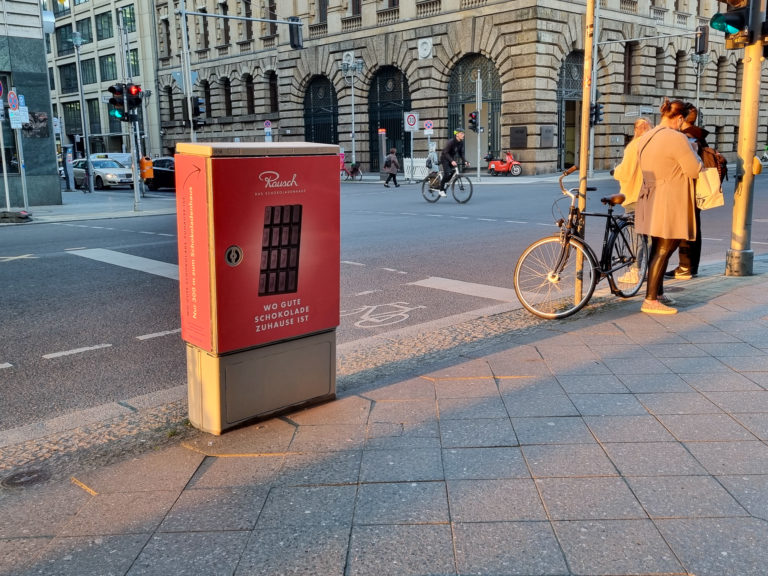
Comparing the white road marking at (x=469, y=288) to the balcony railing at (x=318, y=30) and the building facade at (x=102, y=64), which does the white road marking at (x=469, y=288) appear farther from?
the building facade at (x=102, y=64)

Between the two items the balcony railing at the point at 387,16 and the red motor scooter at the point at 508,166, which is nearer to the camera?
the red motor scooter at the point at 508,166

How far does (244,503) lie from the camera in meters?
3.13

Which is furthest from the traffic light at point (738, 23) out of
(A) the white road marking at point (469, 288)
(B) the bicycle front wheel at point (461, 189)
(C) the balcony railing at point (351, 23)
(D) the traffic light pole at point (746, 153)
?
(C) the balcony railing at point (351, 23)

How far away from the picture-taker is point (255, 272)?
384cm

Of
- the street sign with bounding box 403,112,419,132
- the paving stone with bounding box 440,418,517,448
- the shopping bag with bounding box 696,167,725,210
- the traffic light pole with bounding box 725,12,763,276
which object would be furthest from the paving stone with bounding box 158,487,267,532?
the street sign with bounding box 403,112,419,132

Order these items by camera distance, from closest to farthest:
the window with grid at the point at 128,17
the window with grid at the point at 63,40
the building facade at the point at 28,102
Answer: the building facade at the point at 28,102 → the window with grid at the point at 128,17 → the window with grid at the point at 63,40

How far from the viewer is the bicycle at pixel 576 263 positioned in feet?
21.1

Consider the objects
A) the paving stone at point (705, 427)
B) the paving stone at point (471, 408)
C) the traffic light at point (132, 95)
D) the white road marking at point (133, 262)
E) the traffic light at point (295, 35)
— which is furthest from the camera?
the traffic light at point (295, 35)

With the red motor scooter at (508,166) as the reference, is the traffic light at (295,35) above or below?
above

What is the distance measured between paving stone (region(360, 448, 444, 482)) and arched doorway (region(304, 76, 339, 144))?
4010 cm

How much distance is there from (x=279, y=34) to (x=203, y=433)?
44.5 metres

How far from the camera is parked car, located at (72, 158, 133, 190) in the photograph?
3433cm

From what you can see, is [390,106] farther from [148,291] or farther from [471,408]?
[471,408]

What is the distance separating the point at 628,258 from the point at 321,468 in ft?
14.8
